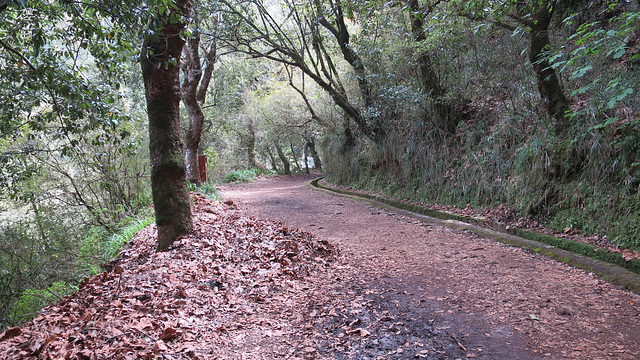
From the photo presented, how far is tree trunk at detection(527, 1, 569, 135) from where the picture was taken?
5.45m

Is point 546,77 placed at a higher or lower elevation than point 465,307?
higher

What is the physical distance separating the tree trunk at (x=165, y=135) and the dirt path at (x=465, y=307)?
232 centimetres

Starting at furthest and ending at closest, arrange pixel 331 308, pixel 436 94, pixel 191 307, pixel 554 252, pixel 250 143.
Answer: pixel 250 143, pixel 436 94, pixel 554 252, pixel 331 308, pixel 191 307

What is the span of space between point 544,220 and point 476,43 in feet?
16.1

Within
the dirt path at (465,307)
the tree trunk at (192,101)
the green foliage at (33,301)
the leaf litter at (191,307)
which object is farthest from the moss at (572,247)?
the tree trunk at (192,101)

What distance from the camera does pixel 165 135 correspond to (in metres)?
4.74

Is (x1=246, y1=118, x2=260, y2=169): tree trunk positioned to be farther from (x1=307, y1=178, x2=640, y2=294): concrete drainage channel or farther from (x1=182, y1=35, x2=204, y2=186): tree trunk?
(x1=307, y1=178, x2=640, y2=294): concrete drainage channel

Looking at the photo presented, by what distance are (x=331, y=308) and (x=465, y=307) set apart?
1297 millimetres

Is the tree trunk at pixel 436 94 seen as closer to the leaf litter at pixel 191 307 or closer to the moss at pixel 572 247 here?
the moss at pixel 572 247

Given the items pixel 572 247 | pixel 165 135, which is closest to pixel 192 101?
pixel 165 135

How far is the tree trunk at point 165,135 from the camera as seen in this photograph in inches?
185

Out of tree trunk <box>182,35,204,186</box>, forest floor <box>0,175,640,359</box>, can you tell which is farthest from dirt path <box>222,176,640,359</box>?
tree trunk <box>182,35,204,186</box>

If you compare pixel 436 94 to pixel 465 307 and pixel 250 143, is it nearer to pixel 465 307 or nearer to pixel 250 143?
pixel 465 307

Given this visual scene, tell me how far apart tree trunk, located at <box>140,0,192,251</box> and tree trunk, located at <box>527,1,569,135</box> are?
5.57 m
